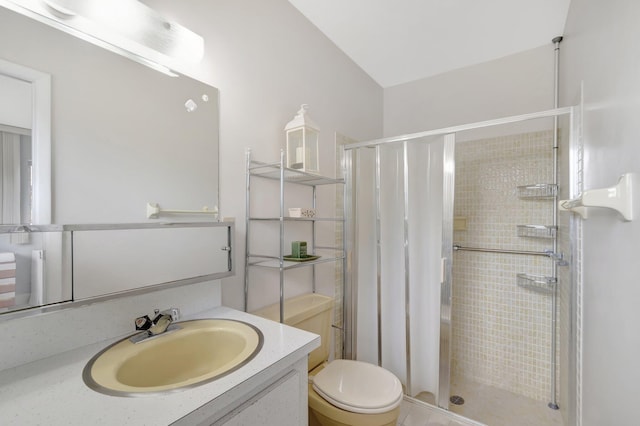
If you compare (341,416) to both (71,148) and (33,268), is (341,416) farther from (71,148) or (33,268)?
(71,148)

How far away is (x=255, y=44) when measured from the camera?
150cm

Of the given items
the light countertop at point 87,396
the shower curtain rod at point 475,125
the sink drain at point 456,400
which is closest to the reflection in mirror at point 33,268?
the light countertop at point 87,396

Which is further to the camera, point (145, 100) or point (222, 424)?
point (145, 100)

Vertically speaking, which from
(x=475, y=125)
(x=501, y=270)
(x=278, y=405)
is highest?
(x=475, y=125)

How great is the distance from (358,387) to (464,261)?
4.59 ft

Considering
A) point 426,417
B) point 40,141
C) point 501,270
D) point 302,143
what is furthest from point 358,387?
point 40,141

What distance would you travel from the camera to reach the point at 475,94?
230cm

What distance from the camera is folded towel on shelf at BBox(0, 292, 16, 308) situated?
0.73m

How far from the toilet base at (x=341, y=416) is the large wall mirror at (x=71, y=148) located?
3.56 feet

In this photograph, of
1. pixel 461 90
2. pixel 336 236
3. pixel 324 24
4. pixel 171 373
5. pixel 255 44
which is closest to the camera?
pixel 171 373

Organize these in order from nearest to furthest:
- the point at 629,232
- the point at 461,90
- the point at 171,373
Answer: the point at 629,232 < the point at 171,373 < the point at 461,90

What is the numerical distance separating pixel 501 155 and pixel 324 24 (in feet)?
5.29

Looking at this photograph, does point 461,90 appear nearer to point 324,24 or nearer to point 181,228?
point 324,24

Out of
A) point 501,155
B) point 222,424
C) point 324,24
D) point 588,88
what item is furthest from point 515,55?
point 222,424
